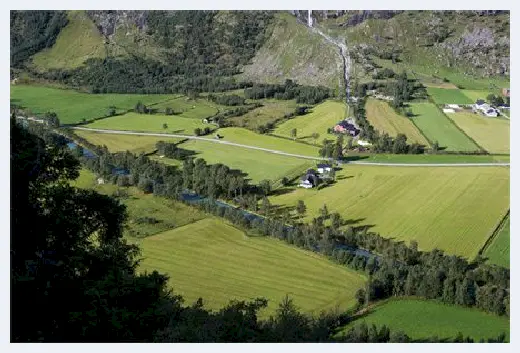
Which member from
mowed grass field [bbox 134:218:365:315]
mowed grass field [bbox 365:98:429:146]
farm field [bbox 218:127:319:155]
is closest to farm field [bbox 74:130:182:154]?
farm field [bbox 218:127:319:155]

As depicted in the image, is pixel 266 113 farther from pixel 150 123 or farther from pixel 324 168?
pixel 324 168

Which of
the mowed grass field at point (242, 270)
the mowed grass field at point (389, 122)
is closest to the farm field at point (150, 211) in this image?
the mowed grass field at point (242, 270)

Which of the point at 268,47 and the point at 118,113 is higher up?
the point at 268,47

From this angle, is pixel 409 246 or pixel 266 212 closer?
pixel 409 246

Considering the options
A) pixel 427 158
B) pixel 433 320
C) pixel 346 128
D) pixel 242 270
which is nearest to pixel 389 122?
pixel 346 128

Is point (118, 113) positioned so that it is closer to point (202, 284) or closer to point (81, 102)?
point (81, 102)

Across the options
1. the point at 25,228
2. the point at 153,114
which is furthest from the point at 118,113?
the point at 25,228
